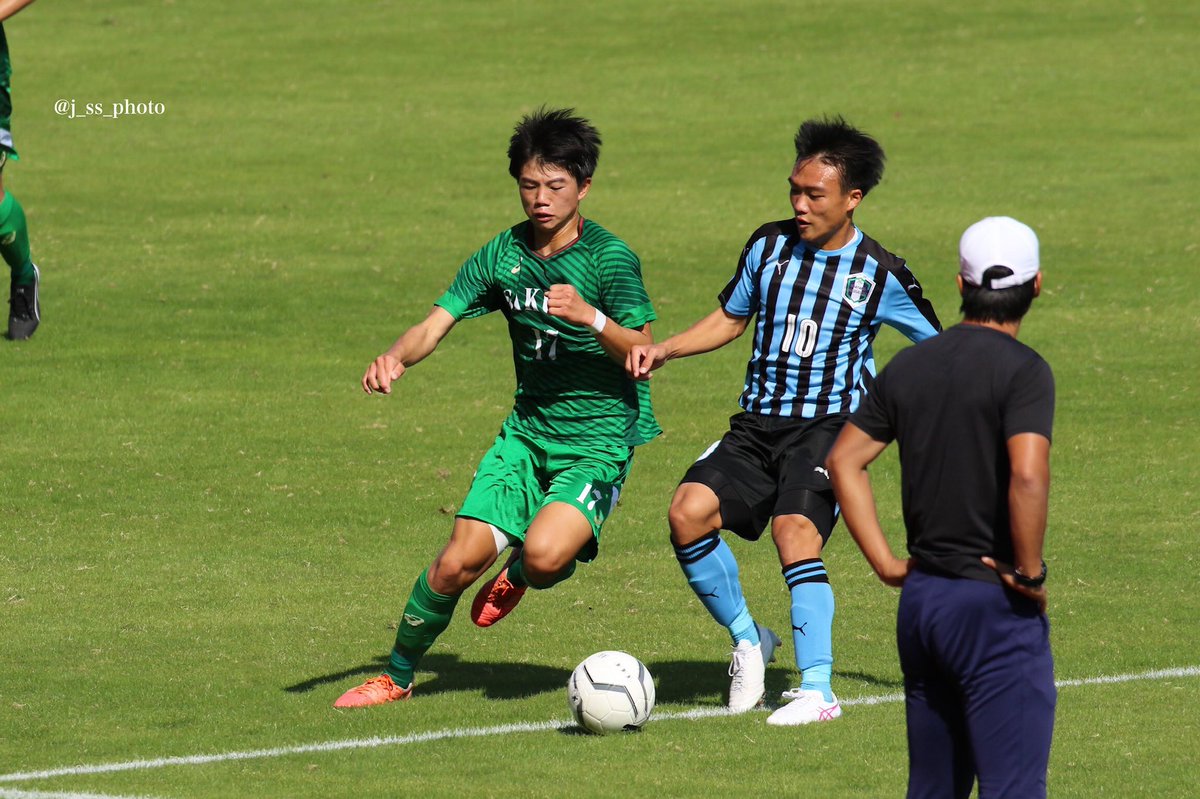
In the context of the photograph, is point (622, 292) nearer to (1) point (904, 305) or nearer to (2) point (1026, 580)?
(1) point (904, 305)

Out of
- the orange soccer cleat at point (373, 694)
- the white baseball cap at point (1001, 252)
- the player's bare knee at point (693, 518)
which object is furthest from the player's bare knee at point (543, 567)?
the white baseball cap at point (1001, 252)

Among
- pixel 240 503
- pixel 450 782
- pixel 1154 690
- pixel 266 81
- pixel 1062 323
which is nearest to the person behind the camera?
pixel 450 782

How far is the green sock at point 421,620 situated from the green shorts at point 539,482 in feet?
1.26

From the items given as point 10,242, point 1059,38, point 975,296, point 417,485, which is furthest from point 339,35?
point 975,296

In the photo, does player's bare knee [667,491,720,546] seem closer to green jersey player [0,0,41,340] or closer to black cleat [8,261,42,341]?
green jersey player [0,0,41,340]

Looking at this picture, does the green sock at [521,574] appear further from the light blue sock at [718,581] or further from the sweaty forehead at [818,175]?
the sweaty forehead at [818,175]

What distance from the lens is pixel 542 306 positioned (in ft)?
26.4

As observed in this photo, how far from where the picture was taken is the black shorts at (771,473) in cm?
782

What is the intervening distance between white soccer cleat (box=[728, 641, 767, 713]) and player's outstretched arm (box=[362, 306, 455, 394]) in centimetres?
186

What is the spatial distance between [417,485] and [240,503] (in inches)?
46.7

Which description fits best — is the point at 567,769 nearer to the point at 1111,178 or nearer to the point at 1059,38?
the point at 1111,178

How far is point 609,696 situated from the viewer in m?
7.38

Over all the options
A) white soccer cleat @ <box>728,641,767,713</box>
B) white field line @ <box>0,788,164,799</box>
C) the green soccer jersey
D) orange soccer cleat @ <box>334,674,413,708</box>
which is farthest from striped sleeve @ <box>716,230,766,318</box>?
white field line @ <box>0,788,164,799</box>

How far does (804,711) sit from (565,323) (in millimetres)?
1966
